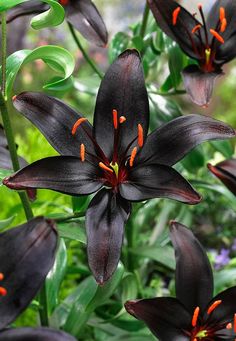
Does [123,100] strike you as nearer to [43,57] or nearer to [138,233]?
[43,57]

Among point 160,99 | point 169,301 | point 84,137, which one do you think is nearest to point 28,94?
point 84,137

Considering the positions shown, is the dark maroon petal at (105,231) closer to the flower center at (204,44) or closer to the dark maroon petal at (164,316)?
the dark maroon petal at (164,316)

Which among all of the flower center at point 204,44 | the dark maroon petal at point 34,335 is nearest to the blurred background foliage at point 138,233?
the flower center at point 204,44

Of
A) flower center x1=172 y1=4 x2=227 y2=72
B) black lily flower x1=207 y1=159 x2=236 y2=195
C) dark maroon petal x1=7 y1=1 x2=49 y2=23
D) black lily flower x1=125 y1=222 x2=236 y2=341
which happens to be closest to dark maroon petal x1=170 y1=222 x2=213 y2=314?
black lily flower x1=125 y1=222 x2=236 y2=341

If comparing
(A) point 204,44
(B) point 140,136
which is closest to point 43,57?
(B) point 140,136

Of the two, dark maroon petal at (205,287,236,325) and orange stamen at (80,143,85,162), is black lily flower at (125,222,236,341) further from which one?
orange stamen at (80,143,85,162)
